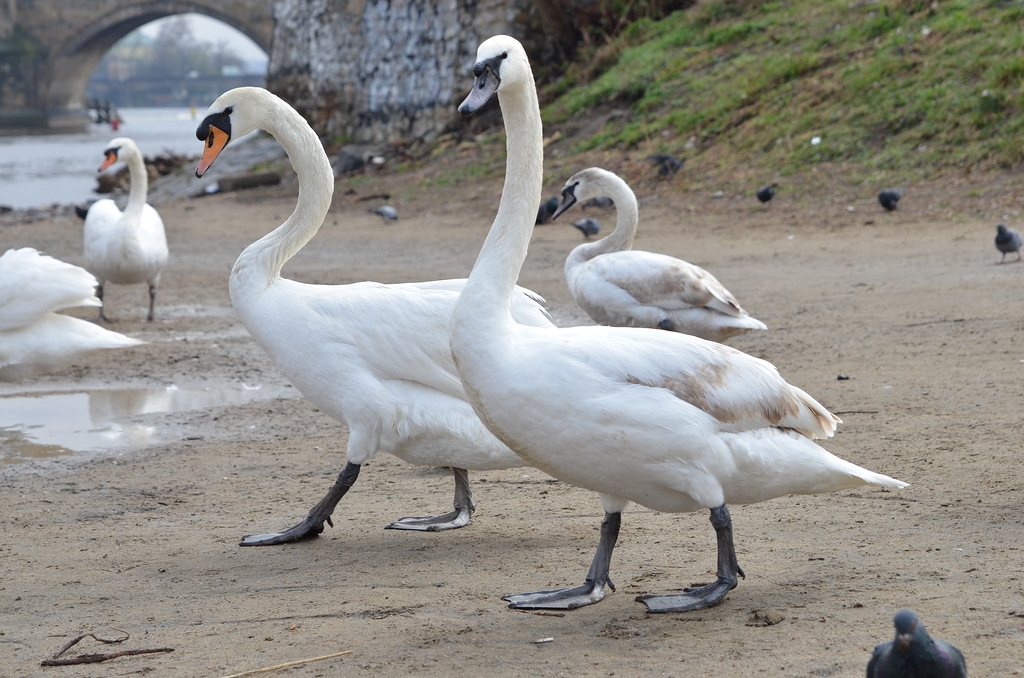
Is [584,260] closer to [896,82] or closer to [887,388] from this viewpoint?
[887,388]

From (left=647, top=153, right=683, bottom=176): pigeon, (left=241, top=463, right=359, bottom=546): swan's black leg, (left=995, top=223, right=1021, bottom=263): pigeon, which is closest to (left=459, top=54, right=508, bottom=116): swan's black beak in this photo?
(left=241, top=463, right=359, bottom=546): swan's black leg

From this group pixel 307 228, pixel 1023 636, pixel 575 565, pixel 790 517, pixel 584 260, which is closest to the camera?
pixel 1023 636

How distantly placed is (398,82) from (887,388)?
18620mm

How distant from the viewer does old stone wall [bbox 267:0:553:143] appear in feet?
72.8

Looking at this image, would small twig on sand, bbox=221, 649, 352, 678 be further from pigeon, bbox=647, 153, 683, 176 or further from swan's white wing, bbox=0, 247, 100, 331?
pigeon, bbox=647, 153, 683, 176

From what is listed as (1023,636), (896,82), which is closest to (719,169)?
(896,82)

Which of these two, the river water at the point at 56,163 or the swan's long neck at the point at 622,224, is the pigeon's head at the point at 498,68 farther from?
the river water at the point at 56,163

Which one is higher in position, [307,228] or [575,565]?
[307,228]

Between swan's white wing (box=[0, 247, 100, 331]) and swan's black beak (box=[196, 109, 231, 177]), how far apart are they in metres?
1.93

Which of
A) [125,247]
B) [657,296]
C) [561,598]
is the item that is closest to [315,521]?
[561,598]

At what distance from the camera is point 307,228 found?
525 cm

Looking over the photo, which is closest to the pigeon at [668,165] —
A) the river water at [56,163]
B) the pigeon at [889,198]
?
the pigeon at [889,198]

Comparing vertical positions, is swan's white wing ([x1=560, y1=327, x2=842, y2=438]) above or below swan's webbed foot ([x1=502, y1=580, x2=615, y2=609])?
above

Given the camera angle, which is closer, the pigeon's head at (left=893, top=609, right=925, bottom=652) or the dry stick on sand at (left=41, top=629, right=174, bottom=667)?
the pigeon's head at (left=893, top=609, right=925, bottom=652)
